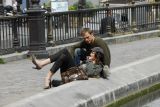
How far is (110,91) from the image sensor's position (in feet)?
35.4

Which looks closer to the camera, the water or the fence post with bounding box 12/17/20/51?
the water

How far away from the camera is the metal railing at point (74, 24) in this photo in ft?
52.1

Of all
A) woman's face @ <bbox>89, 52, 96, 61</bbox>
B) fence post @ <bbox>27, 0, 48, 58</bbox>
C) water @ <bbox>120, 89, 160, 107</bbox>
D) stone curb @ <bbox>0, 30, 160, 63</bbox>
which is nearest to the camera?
woman's face @ <bbox>89, 52, 96, 61</bbox>

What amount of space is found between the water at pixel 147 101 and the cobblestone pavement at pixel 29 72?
182 cm

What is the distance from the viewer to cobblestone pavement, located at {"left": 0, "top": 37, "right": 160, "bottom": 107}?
1083 centimetres

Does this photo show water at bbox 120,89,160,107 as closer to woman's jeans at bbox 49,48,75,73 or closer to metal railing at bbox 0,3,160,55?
woman's jeans at bbox 49,48,75,73

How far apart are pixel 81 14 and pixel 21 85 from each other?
7566mm

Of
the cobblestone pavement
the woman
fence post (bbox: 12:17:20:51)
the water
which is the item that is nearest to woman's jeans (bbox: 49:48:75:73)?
the woman

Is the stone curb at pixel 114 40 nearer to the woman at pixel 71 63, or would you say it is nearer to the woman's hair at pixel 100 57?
the woman at pixel 71 63

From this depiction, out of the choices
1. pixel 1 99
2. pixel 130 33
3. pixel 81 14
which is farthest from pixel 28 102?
pixel 130 33

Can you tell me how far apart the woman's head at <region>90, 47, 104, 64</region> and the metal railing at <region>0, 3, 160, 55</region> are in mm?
5264

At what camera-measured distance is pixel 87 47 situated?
437 inches

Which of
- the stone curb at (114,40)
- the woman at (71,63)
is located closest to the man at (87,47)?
the woman at (71,63)

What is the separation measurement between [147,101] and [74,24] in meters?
7.24
